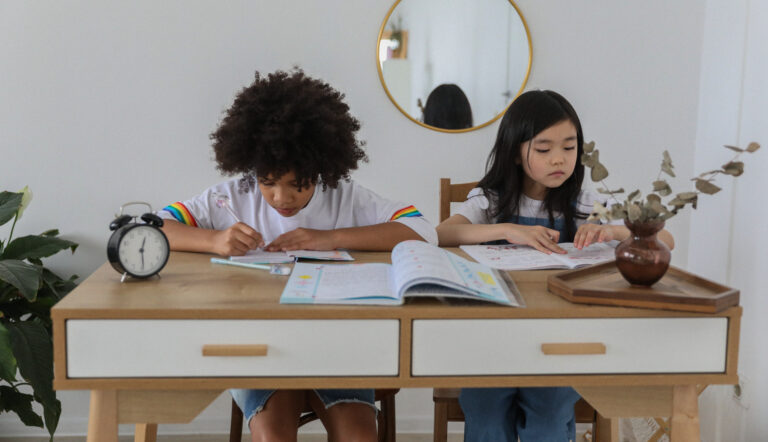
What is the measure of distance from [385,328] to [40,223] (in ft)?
6.04

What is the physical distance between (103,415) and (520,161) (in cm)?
129

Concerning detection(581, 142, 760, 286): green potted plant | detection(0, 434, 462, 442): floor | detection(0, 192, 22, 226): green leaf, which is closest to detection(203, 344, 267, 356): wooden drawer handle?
detection(581, 142, 760, 286): green potted plant

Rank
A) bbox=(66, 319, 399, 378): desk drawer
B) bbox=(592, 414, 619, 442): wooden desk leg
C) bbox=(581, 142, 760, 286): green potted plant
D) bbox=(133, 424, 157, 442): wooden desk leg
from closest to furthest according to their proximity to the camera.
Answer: bbox=(66, 319, 399, 378): desk drawer < bbox=(581, 142, 760, 286): green potted plant < bbox=(133, 424, 157, 442): wooden desk leg < bbox=(592, 414, 619, 442): wooden desk leg

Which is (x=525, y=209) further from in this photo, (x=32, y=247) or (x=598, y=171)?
(x=32, y=247)

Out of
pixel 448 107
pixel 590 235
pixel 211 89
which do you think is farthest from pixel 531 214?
pixel 211 89

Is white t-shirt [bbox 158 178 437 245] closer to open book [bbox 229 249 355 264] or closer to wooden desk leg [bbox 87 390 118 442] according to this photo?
open book [bbox 229 249 355 264]

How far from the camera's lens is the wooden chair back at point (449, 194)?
6.91 feet

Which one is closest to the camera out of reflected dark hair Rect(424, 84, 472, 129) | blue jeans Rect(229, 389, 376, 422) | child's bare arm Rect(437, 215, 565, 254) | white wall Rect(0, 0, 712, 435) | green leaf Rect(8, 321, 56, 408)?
blue jeans Rect(229, 389, 376, 422)

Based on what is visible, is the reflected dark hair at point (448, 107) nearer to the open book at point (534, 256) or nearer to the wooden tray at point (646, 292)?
the open book at point (534, 256)

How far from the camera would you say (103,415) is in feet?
3.66

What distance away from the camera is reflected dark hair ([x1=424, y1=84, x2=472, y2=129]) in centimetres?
253

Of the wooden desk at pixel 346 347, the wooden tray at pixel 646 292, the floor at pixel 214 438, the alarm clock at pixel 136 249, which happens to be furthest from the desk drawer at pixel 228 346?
the floor at pixel 214 438

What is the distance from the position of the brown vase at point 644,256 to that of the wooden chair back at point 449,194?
0.94 metres

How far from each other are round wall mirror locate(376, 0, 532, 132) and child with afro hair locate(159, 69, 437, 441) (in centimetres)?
87
